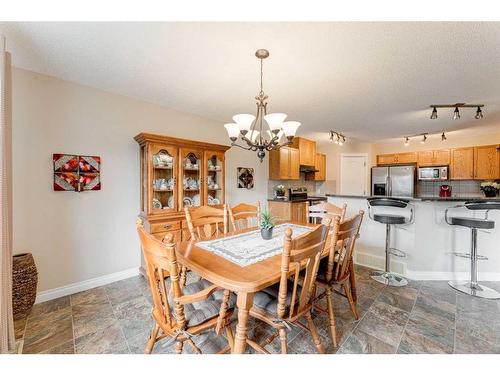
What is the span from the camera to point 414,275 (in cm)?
273

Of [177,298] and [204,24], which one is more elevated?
[204,24]

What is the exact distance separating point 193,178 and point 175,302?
2.29 metres

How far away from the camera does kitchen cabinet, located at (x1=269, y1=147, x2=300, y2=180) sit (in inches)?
177

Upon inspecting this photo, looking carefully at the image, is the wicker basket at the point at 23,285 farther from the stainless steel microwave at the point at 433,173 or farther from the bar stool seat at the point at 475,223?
the stainless steel microwave at the point at 433,173

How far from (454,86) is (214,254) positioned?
10.2 feet

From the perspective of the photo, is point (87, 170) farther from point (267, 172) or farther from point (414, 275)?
point (414, 275)

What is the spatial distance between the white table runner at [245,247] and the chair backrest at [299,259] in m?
0.28

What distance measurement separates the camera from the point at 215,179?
346 cm

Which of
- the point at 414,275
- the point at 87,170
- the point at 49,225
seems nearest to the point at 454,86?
the point at 414,275

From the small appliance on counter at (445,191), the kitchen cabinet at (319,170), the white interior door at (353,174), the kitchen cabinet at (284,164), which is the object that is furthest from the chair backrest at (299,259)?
the small appliance on counter at (445,191)

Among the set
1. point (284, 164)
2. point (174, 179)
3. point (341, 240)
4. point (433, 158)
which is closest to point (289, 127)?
point (341, 240)

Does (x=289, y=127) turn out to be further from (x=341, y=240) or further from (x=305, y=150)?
(x=305, y=150)

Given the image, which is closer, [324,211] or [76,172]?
[76,172]

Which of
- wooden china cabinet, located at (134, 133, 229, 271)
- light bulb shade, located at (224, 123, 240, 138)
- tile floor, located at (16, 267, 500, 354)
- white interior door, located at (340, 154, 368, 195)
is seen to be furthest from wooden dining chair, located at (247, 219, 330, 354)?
white interior door, located at (340, 154, 368, 195)
